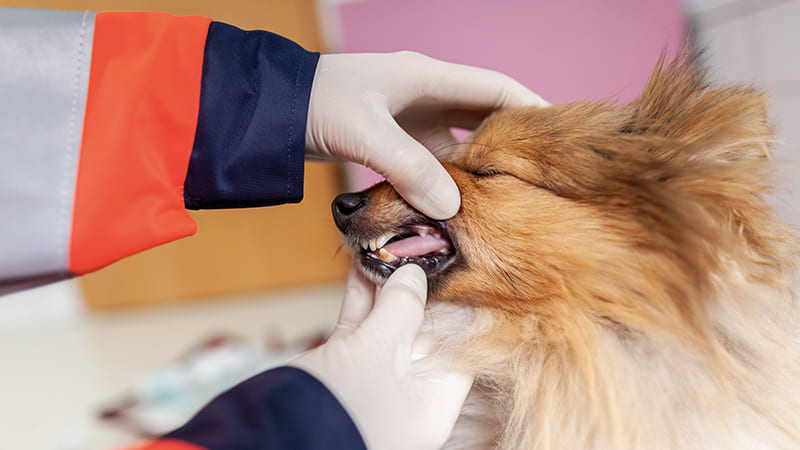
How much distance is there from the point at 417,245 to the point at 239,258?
13.6 ft

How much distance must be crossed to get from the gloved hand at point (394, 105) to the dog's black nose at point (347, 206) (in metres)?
0.10

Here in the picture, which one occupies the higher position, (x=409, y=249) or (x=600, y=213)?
(x=600, y=213)

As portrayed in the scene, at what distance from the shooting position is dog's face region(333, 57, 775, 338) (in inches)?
42.3

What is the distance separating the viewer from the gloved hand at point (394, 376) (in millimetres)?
973

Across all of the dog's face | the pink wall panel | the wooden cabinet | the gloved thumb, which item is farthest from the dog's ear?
the wooden cabinet

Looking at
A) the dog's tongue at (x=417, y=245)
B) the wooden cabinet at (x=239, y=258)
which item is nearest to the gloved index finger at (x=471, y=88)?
the dog's tongue at (x=417, y=245)

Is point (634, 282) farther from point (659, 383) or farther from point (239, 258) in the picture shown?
point (239, 258)

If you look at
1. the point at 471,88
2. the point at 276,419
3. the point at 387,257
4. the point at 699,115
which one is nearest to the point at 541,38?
the point at 471,88

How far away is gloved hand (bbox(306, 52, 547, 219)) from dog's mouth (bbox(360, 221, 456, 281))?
8cm

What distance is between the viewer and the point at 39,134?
1.04m

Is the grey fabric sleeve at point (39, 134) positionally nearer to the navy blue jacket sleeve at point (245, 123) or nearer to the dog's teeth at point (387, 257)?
the navy blue jacket sleeve at point (245, 123)

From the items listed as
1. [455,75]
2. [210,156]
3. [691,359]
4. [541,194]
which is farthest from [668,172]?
[210,156]

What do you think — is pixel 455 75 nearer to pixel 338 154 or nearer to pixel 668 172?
pixel 338 154

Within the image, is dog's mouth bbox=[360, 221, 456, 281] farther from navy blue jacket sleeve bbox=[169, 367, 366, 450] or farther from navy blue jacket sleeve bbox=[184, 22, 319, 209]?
navy blue jacket sleeve bbox=[169, 367, 366, 450]
